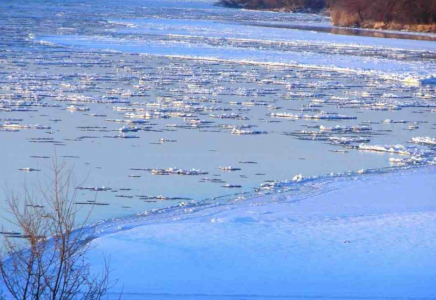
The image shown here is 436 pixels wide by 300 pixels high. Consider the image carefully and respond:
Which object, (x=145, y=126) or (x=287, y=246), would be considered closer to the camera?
(x=287, y=246)

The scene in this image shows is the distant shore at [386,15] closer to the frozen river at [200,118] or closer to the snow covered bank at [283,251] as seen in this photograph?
the frozen river at [200,118]

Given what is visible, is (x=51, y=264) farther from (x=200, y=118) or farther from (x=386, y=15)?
(x=386, y=15)

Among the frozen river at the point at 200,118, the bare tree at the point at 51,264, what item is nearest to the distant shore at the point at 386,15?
the frozen river at the point at 200,118

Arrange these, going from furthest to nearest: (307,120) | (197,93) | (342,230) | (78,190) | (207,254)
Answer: (197,93) → (307,120) → (78,190) → (342,230) → (207,254)

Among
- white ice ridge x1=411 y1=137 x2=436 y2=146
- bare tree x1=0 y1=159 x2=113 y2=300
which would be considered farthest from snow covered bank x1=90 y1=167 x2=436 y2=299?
white ice ridge x1=411 y1=137 x2=436 y2=146

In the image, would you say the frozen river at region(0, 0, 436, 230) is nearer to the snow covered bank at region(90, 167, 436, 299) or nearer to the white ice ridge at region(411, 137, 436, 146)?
the white ice ridge at region(411, 137, 436, 146)

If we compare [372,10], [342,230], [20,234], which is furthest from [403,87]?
[372,10]

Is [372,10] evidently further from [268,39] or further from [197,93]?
[197,93]
